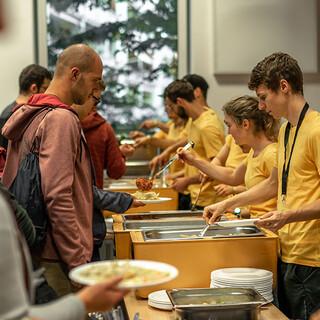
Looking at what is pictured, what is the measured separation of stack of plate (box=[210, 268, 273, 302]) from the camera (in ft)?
7.92

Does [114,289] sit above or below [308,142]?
below

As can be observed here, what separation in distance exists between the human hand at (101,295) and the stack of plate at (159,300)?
1006mm

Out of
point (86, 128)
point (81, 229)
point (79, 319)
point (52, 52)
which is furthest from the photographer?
point (52, 52)

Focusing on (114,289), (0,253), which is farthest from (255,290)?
(0,253)

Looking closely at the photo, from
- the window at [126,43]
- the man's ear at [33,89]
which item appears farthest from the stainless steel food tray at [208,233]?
the window at [126,43]

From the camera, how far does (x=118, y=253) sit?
2938mm

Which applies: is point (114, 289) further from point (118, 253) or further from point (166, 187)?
point (166, 187)

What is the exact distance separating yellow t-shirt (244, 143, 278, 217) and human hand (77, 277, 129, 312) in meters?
1.87

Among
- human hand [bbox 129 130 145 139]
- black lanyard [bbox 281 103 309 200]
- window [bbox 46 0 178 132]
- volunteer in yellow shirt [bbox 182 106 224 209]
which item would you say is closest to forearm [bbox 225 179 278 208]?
black lanyard [bbox 281 103 309 200]

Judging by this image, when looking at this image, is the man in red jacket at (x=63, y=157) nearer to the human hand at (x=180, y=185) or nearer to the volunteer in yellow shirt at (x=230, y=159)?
the volunteer in yellow shirt at (x=230, y=159)

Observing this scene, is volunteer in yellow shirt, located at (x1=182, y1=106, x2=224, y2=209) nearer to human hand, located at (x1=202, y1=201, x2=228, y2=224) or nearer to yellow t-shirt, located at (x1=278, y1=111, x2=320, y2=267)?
human hand, located at (x1=202, y1=201, x2=228, y2=224)

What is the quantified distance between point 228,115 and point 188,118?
211 cm

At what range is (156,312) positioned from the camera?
2371 mm

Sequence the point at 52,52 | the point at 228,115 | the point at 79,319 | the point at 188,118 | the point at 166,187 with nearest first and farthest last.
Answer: the point at 79,319, the point at 228,115, the point at 166,187, the point at 188,118, the point at 52,52
